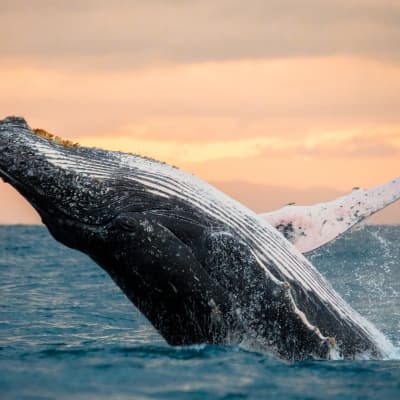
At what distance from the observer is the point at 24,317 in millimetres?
19891

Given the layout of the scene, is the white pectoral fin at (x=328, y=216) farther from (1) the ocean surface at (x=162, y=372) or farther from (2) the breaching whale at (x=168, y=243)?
(1) the ocean surface at (x=162, y=372)

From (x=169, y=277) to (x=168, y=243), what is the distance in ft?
1.25

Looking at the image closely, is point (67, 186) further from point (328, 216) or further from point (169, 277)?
point (328, 216)

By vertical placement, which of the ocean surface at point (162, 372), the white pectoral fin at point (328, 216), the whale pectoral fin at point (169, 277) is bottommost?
the ocean surface at point (162, 372)

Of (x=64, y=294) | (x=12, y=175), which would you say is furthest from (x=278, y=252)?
(x=64, y=294)

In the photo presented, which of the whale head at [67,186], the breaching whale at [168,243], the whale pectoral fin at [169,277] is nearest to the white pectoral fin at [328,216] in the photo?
the breaching whale at [168,243]

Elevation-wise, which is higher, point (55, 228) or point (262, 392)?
point (55, 228)

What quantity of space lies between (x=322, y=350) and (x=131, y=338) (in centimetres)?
569

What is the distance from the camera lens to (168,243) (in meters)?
10.9

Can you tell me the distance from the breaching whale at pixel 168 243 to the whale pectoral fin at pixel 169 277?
11mm

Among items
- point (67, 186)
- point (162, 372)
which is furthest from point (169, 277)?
point (67, 186)

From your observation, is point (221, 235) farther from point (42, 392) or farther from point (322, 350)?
point (42, 392)

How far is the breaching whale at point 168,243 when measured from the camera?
35.8 ft

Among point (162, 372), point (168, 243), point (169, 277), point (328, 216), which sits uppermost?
point (328, 216)
